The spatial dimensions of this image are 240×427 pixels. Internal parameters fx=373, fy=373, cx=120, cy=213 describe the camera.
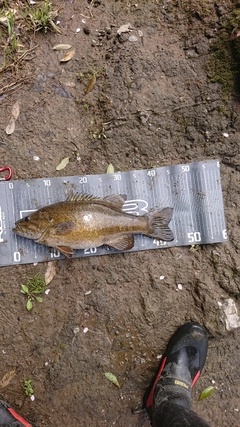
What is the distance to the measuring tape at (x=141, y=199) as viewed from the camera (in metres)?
4.50

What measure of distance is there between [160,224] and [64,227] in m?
1.16

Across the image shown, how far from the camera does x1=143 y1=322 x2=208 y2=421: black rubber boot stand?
452 centimetres

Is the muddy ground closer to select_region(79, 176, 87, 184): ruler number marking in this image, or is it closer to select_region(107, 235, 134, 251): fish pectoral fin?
select_region(79, 176, 87, 184): ruler number marking

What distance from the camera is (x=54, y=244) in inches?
171

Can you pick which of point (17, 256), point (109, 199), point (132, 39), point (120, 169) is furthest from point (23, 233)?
point (132, 39)

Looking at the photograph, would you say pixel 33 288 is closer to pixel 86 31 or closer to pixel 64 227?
pixel 64 227

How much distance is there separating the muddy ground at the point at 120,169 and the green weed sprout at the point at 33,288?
0.08 metres

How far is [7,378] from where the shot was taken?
14.6 ft

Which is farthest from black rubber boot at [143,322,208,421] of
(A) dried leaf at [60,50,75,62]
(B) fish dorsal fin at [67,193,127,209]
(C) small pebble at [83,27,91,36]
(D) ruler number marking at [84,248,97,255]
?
(C) small pebble at [83,27,91,36]

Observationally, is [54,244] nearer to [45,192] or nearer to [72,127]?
[45,192]

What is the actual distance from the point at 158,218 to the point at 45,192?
141 centimetres

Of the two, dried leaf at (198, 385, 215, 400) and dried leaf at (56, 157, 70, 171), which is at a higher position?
dried leaf at (56, 157, 70, 171)

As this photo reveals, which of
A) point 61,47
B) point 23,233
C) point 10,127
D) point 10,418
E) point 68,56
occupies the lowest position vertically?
point 10,418

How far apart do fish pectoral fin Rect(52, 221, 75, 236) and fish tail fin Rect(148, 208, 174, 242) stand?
0.96 meters
